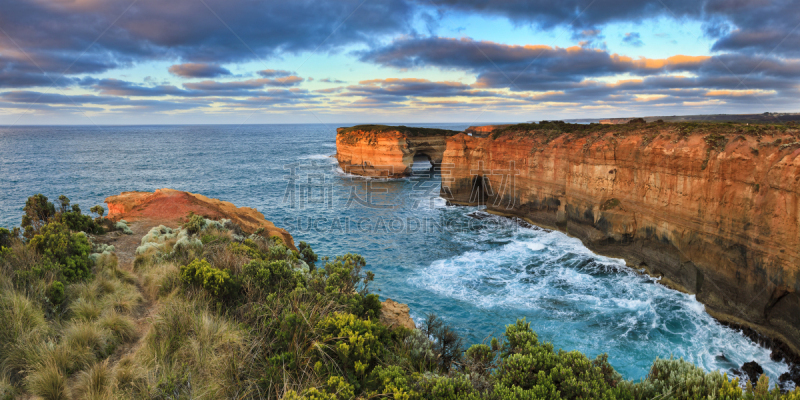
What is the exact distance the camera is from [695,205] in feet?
52.1

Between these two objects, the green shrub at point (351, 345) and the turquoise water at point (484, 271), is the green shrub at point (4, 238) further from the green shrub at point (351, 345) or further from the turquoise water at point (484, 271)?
the turquoise water at point (484, 271)

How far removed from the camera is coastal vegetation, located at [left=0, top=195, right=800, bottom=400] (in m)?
4.88

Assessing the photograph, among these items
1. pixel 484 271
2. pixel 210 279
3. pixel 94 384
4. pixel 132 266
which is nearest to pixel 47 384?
pixel 94 384

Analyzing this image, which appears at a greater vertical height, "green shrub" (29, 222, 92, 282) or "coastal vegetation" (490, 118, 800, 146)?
"coastal vegetation" (490, 118, 800, 146)

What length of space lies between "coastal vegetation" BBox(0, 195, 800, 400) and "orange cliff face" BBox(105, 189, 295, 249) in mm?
9620

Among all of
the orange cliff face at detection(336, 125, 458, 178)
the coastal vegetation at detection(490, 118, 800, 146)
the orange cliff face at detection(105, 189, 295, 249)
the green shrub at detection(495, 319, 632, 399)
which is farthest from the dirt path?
the orange cliff face at detection(336, 125, 458, 178)

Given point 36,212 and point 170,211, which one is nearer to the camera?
point 36,212

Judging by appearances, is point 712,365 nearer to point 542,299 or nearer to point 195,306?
point 542,299

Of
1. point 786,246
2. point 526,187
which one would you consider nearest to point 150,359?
point 786,246

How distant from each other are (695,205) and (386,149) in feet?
135

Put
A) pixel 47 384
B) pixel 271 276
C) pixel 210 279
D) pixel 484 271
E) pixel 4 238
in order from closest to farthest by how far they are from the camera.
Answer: pixel 47 384, pixel 210 279, pixel 271 276, pixel 4 238, pixel 484 271

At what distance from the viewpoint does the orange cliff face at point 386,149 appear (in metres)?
53.0

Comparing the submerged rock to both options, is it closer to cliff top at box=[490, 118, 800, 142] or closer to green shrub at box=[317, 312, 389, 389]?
cliff top at box=[490, 118, 800, 142]

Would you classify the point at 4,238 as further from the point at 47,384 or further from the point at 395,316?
the point at 395,316
